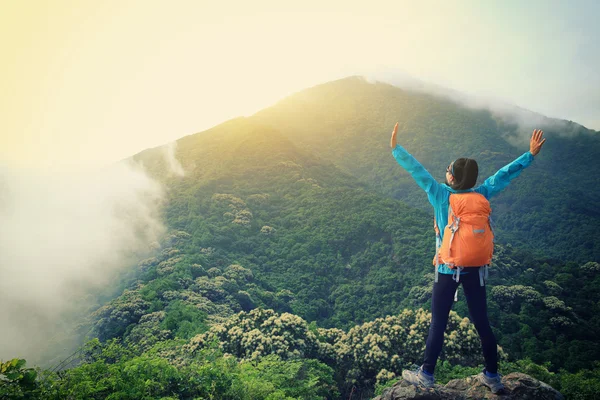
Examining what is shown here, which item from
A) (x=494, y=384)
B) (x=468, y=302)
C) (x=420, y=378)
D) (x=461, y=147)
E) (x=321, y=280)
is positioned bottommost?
(x=321, y=280)

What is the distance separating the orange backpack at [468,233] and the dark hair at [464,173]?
0.42 feet

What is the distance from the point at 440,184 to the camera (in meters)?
3.97

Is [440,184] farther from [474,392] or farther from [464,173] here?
[474,392]

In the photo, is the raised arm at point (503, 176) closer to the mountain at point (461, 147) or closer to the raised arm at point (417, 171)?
the raised arm at point (417, 171)

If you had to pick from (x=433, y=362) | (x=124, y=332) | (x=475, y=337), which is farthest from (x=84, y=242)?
(x=433, y=362)

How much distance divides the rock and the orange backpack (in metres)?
1.87

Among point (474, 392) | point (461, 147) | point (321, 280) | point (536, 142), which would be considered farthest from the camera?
point (461, 147)

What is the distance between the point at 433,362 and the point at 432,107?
94078 millimetres

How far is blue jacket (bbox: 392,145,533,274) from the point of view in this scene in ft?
12.8

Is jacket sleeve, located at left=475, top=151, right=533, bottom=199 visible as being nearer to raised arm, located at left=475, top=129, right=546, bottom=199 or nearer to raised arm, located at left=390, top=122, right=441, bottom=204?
raised arm, located at left=475, top=129, right=546, bottom=199

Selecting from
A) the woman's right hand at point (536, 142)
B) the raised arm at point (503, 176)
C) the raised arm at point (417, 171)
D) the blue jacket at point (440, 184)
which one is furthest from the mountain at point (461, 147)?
the raised arm at point (417, 171)

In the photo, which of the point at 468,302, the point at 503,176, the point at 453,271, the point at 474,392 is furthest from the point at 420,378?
the point at 503,176

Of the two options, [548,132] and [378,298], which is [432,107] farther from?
[378,298]

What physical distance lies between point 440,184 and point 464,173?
280mm
